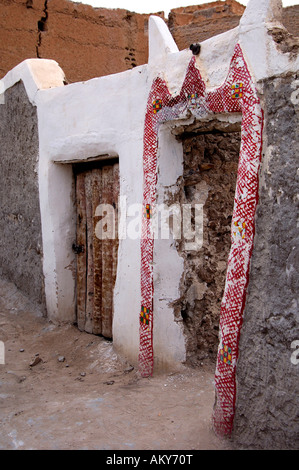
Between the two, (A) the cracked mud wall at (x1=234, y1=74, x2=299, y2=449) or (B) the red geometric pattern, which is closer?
(A) the cracked mud wall at (x1=234, y1=74, x2=299, y2=449)

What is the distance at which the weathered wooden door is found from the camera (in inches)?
177

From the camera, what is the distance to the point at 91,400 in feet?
11.1

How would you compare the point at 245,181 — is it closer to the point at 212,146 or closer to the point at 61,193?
the point at 212,146

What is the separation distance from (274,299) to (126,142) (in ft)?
6.71

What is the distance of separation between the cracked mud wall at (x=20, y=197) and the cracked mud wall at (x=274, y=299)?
124 inches

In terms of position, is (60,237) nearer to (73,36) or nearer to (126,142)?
(126,142)

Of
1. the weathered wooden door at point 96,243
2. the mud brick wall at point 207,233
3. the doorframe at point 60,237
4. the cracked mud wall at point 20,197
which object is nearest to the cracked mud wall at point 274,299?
the mud brick wall at point 207,233

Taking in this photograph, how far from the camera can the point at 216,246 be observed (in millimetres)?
3871

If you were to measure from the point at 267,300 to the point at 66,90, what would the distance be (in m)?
3.14

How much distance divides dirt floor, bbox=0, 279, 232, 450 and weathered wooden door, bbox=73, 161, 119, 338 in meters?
0.22

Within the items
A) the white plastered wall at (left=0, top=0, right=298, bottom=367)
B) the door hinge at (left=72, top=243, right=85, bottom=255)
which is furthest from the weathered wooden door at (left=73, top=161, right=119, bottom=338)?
the white plastered wall at (left=0, top=0, right=298, bottom=367)

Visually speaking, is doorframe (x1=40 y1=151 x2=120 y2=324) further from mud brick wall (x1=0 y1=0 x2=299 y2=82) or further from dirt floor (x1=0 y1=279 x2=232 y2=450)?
mud brick wall (x1=0 y1=0 x2=299 y2=82)

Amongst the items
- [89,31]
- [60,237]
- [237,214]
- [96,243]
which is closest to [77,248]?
[60,237]

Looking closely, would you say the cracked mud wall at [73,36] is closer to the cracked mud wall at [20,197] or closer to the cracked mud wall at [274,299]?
the cracked mud wall at [20,197]
